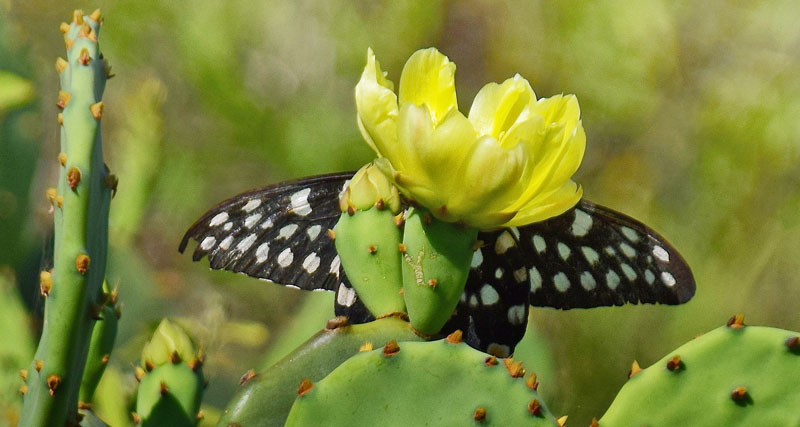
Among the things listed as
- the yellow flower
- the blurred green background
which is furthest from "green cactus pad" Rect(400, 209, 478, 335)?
the blurred green background

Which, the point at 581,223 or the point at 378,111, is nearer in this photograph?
the point at 378,111

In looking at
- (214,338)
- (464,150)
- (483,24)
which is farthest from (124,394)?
(483,24)

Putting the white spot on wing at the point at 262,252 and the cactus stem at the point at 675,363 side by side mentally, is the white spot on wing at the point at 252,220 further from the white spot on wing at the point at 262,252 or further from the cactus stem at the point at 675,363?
the cactus stem at the point at 675,363

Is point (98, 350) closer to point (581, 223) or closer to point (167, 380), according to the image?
point (167, 380)

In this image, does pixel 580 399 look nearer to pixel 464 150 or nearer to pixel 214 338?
pixel 214 338

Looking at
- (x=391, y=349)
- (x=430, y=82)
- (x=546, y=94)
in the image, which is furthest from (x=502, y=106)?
(x=546, y=94)
